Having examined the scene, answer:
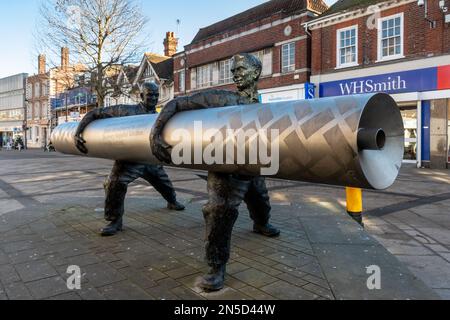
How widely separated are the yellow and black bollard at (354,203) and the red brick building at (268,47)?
15030 millimetres

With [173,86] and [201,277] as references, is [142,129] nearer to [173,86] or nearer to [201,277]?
[201,277]

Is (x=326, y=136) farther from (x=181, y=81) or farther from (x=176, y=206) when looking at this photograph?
(x=181, y=81)

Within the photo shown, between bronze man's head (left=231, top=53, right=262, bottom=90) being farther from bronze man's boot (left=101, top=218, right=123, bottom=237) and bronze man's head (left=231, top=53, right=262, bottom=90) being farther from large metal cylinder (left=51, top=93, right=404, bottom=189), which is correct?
bronze man's boot (left=101, top=218, right=123, bottom=237)

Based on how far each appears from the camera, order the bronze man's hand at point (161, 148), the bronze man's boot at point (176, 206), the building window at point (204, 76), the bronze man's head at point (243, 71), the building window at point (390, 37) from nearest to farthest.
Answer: the bronze man's hand at point (161, 148) → the bronze man's head at point (243, 71) → the bronze man's boot at point (176, 206) → the building window at point (390, 37) → the building window at point (204, 76)

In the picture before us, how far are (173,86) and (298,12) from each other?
12785 millimetres

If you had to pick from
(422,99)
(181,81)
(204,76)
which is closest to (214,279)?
(422,99)

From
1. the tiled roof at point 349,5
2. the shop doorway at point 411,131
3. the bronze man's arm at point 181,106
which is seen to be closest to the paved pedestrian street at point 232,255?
the bronze man's arm at point 181,106

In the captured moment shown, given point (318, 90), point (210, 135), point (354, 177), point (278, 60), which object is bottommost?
point (354, 177)

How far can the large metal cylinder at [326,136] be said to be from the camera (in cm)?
171

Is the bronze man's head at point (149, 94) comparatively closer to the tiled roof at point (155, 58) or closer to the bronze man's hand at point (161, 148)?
the bronze man's hand at point (161, 148)

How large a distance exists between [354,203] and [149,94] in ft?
9.81

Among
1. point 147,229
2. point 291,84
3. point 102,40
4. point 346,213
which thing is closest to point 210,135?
point 147,229

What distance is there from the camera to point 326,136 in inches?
69.2

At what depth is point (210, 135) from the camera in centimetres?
229
